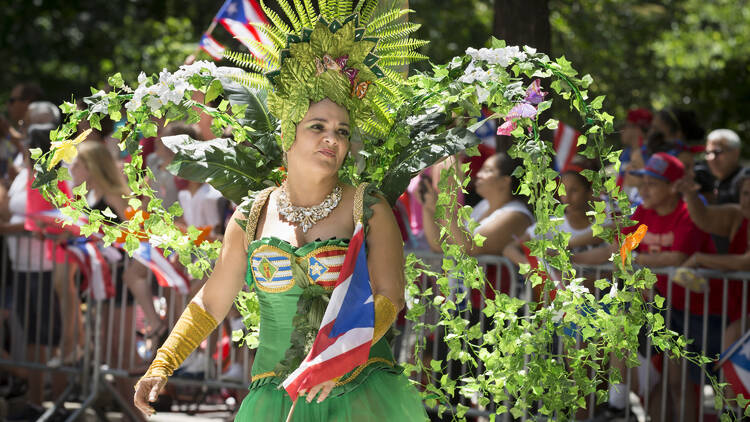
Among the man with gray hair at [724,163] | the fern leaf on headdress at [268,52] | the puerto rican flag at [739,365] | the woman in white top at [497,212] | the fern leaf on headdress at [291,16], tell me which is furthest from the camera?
the man with gray hair at [724,163]

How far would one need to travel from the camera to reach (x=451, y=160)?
386 centimetres

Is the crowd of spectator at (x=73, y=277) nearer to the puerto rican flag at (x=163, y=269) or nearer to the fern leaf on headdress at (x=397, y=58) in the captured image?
the puerto rican flag at (x=163, y=269)

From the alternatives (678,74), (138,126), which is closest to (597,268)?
(138,126)

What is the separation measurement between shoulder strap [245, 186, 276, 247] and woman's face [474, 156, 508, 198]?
8.88ft

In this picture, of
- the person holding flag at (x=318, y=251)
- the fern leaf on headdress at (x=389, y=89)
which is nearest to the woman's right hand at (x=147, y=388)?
the person holding flag at (x=318, y=251)

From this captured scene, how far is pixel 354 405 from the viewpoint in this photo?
3365 mm

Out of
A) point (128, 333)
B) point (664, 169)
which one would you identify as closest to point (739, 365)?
point (664, 169)

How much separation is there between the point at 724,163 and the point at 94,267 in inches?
183

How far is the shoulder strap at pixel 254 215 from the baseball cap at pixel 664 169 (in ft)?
10.5

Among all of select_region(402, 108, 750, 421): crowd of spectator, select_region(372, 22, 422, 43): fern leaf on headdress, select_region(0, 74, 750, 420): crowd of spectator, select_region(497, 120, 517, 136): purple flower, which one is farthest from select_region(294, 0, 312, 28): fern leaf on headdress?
select_region(402, 108, 750, 421): crowd of spectator

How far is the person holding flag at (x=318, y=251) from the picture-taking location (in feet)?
11.1

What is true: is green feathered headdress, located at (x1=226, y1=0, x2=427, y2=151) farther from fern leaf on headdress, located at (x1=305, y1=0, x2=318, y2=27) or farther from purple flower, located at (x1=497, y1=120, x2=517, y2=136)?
purple flower, located at (x1=497, y1=120, x2=517, y2=136)

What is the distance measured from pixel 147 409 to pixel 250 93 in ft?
4.13

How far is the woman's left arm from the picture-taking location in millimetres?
3355
